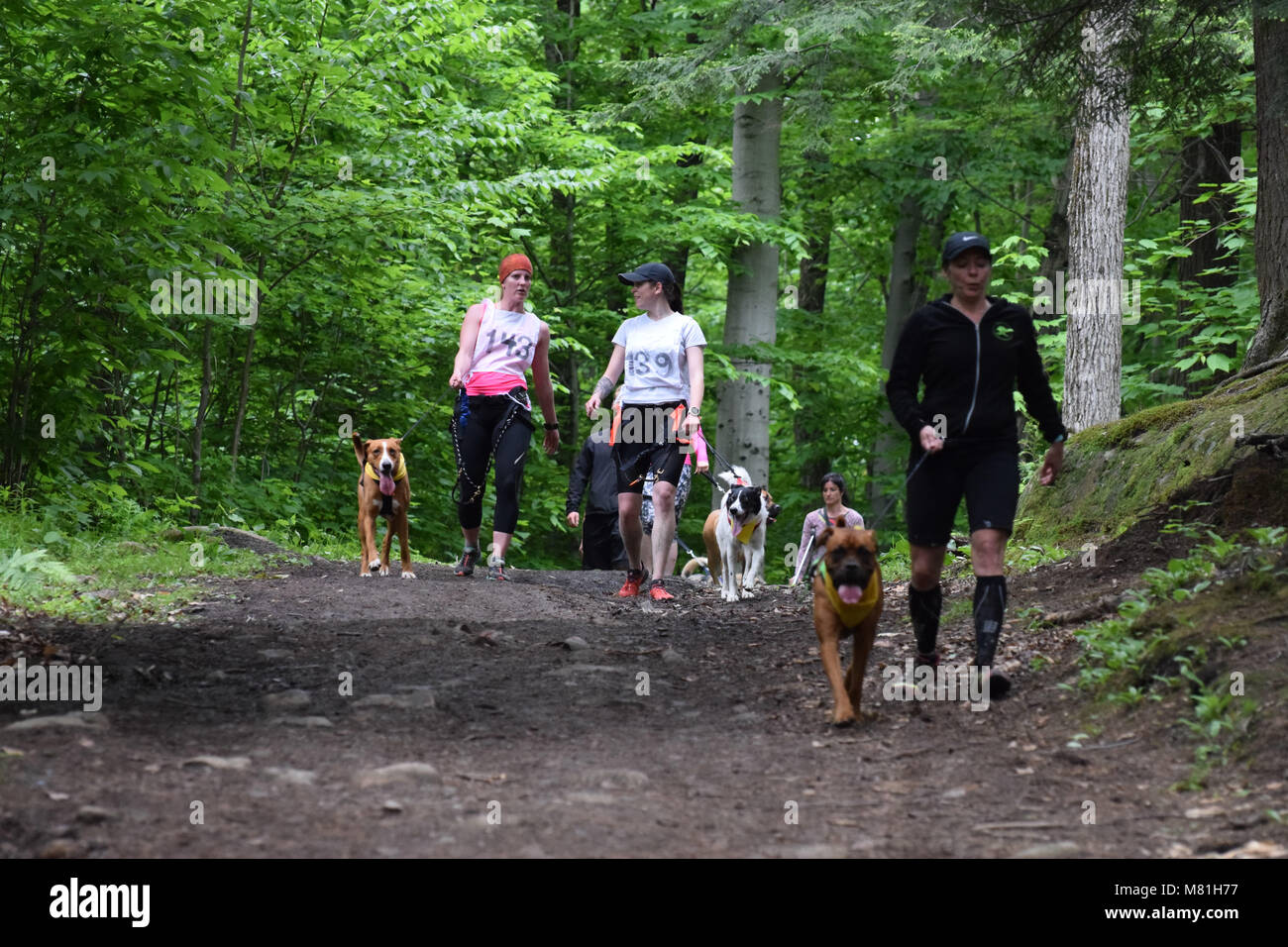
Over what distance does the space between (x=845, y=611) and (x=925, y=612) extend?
36.0 inches

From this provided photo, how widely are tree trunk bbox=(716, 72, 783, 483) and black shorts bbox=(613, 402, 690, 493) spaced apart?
9684mm

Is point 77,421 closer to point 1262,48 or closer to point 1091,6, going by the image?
point 1091,6

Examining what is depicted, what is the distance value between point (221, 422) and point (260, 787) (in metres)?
13.3

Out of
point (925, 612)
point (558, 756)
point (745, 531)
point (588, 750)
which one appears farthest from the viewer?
point (745, 531)

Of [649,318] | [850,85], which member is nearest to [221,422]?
[649,318]

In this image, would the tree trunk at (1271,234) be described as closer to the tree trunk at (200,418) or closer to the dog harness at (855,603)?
the dog harness at (855,603)

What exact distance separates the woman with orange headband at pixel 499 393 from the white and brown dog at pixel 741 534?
1.87 metres

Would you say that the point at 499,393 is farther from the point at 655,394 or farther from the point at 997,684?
Answer: the point at 997,684

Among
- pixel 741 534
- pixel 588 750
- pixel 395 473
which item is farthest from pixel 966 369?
pixel 395 473

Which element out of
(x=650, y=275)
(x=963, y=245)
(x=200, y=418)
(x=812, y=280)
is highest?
(x=812, y=280)

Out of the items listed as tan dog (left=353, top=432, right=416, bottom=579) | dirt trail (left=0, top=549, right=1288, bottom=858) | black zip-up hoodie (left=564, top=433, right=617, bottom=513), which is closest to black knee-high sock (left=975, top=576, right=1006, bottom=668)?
dirt trail (left=0, top=549, right=1288, bottom=858)

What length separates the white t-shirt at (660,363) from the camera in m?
9.41

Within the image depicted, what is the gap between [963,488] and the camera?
20.5ft
